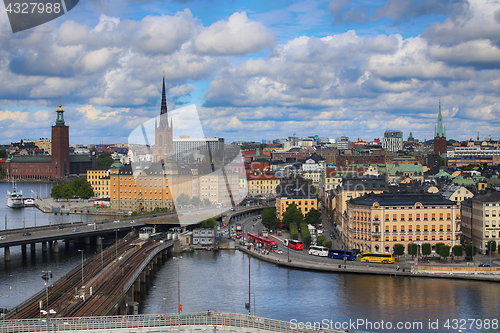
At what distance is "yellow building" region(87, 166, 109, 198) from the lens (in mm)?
84650

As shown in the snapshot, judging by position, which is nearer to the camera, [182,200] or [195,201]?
[182,200]

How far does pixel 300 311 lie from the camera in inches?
1075

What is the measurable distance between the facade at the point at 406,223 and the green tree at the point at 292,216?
1273 cm

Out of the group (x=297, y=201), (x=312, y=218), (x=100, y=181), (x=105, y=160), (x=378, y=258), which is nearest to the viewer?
(x=378, y=258)

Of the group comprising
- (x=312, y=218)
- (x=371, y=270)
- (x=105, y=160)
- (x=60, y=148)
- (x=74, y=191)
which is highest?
(x=60, y=148)

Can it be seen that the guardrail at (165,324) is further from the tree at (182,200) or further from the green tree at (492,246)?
the tree at (182,200)

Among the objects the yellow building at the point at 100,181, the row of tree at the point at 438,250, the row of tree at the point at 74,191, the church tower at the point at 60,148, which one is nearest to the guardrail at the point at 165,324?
the row of tree at the point at 438,250

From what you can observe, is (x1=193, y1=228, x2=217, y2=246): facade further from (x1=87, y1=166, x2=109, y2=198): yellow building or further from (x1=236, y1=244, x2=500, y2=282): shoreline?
(x1=87, y1=166, x2=109, y2=198): yellow building

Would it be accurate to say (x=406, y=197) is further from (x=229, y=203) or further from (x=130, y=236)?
(x=229, y=203)

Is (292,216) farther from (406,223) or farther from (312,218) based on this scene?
(406,223)

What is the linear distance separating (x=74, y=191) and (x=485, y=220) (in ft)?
206

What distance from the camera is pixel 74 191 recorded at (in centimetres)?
8581

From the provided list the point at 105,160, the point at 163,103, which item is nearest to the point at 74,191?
the point at 163,103

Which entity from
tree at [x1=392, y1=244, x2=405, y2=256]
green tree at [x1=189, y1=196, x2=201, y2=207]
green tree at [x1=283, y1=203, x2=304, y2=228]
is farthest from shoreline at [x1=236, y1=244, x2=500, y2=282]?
green tree at [x1=189, y1=196, x2=201, y2=207]
